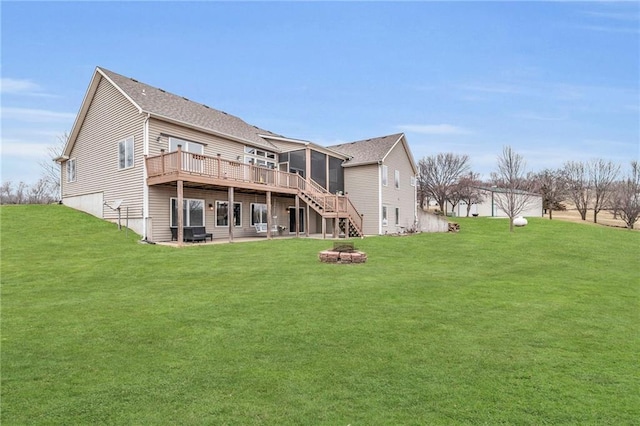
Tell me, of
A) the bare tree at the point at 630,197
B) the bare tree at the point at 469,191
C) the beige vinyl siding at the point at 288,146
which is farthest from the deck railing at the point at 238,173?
the bare tree at the point at 630,197

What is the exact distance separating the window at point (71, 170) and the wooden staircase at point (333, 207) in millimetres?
13405

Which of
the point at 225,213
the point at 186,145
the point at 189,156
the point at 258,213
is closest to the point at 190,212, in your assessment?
the point at 225,213

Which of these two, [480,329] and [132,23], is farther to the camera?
[132,23]

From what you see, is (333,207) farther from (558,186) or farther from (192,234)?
(558,186)

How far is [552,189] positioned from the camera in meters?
47.7

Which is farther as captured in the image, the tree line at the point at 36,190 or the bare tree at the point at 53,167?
the tree line at the point at 36,190

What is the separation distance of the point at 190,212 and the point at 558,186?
163 feet

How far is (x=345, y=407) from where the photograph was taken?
2.97m

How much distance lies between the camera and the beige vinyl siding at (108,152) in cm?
1619

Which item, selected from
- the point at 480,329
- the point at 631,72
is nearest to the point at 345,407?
the point at 480,329

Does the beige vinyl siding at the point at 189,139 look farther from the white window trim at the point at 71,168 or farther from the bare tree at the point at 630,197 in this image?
the bare tree at the point at 630,197

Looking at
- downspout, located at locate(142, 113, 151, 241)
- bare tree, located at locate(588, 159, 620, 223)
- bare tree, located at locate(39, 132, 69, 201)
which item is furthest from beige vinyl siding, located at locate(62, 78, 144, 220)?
bare tree, located at locate(588, 159, 620, 223)

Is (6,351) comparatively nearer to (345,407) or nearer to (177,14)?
(345,407)

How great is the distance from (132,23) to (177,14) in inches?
102
